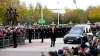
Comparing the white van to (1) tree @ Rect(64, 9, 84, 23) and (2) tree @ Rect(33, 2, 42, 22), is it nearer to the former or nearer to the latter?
(2) tree @ Rect(33, 2, 42, 22)

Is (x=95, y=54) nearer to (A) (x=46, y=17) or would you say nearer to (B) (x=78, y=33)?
(B) (x=78, y=33)

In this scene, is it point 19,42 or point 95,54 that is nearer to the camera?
point 95,54

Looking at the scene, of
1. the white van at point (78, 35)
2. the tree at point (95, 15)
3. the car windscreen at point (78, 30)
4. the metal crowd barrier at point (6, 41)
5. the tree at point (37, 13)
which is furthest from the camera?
the tree at point (95, 15)

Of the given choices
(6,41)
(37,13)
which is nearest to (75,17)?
(37,13)

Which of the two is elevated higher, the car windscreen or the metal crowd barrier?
the car windscreen

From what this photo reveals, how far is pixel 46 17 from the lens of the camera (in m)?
117

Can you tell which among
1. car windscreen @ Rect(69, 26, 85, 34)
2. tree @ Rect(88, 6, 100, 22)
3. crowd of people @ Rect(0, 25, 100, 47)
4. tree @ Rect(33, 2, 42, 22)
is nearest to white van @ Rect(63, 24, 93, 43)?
car windscreen @ Rect(69, 26, 85, 34)

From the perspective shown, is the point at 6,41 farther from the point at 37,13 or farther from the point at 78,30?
the point at 37,13

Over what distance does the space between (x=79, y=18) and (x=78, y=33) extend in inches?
3162

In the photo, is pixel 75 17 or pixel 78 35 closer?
pixel 78 35

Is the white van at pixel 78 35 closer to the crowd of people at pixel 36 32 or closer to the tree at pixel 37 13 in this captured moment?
the crowd of people at pixel 36 32

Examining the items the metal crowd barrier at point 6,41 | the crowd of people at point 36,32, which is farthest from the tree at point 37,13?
the metal crowd barrier at point 6,41

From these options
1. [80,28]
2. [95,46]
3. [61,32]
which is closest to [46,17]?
[61,32]

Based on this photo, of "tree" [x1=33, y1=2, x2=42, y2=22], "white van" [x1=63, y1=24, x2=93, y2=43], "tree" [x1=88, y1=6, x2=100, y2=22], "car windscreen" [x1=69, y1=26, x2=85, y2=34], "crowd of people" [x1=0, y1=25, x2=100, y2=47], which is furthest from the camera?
"tree" [x1=88, y1=6, x2=100, y2=22]
